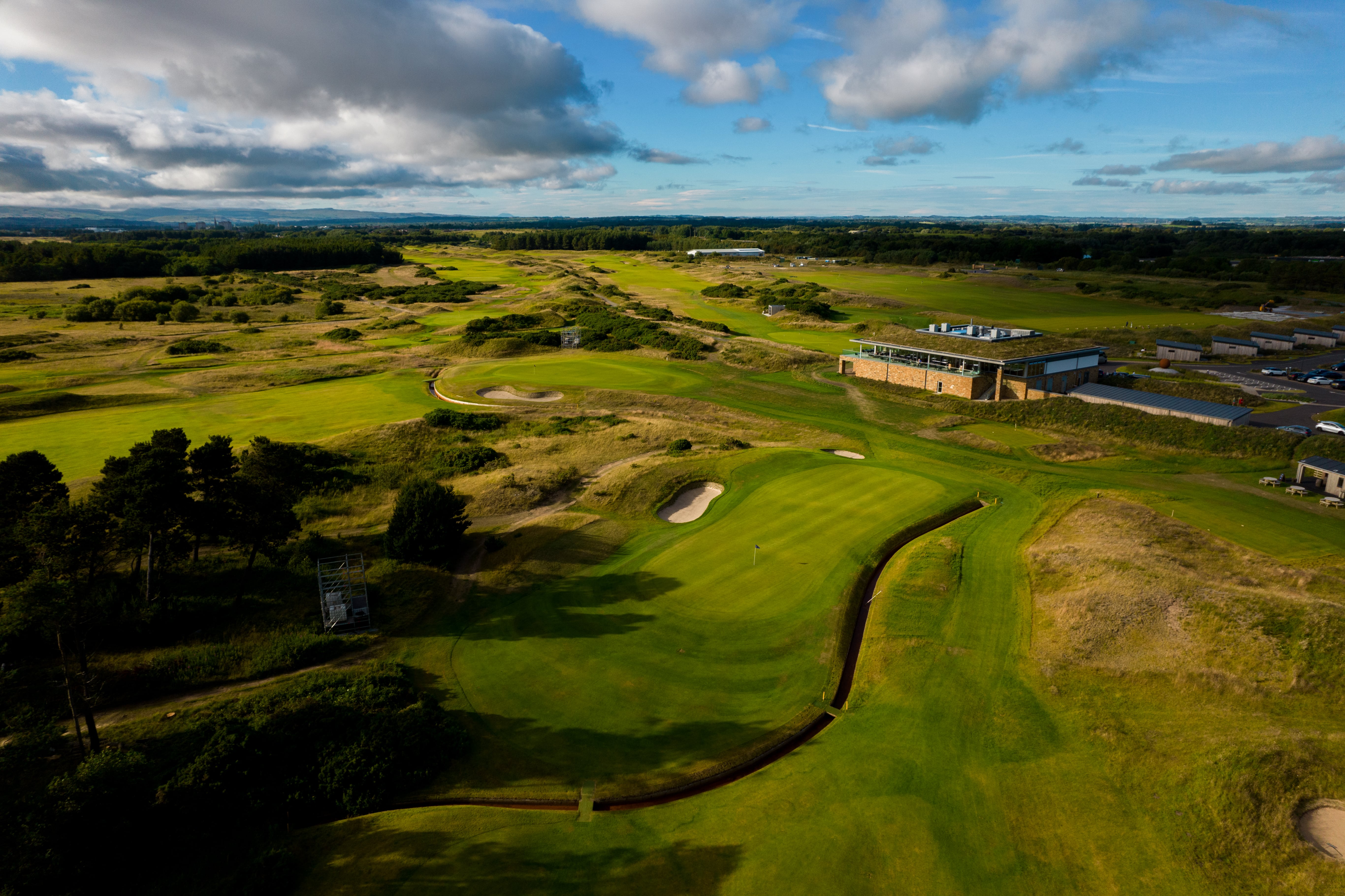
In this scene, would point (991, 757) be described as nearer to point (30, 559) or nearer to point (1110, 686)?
point (1110, 686)

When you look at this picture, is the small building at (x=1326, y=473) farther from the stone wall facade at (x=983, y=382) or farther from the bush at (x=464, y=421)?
the bush at (x=464, y=421)

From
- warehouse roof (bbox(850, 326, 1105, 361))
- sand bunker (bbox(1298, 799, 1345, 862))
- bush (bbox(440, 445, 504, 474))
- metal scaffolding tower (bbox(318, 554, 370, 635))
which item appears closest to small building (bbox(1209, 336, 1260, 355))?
warehouse roof (bbox(850, 326, 1105, 361))

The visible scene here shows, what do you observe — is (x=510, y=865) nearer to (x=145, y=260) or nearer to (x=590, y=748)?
(x=590, y=748)

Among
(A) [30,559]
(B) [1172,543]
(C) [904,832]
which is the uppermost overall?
(A) [30,559]

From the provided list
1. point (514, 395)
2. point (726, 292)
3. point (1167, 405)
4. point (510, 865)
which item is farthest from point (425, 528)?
point (726, 292)

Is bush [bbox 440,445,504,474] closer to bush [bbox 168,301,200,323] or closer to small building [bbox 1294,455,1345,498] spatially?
small building [bbox 1294,455,1345,498]

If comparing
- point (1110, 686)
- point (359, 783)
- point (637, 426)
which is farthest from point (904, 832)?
point (637, 426)
